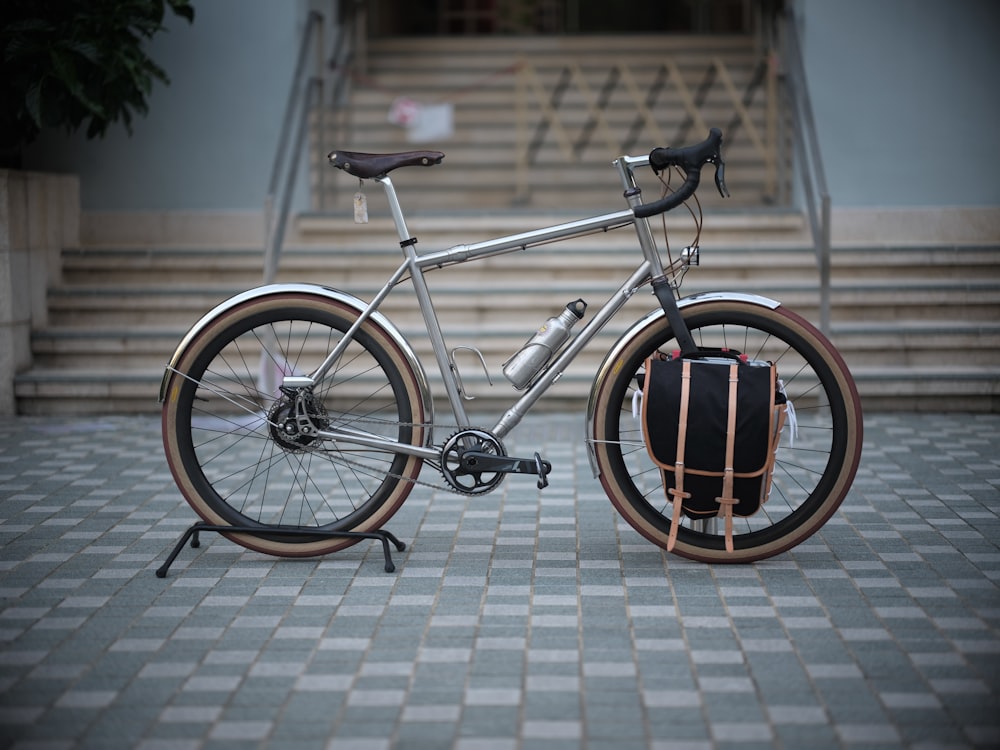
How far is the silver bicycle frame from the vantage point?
408 cm

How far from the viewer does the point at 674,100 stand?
37.0ft

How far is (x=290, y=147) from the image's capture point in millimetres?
9492

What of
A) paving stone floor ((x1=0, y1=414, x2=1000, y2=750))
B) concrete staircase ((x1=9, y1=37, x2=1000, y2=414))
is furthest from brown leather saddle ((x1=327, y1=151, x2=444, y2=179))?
concrete staircase ((x1=9, y1=37, x2=1000, y2=414))

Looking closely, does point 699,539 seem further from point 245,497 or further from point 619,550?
point 245,497

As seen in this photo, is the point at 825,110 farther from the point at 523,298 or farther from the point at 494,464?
the point at 494,464

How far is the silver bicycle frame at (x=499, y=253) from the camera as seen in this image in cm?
408

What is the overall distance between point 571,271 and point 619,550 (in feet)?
13.2

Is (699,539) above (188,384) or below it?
below

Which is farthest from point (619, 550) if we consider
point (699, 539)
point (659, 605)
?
point (659, 605)

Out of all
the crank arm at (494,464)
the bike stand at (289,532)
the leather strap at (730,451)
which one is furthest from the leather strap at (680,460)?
A: the bike stand at (289,532)

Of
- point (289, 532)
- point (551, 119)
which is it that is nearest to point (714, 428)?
point (289, 532)

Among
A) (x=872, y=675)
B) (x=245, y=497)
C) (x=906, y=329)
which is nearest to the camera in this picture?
(x=872, y=675)

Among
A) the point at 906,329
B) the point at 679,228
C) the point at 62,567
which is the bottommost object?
A: the point at 62,567

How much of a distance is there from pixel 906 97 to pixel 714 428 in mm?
5841
